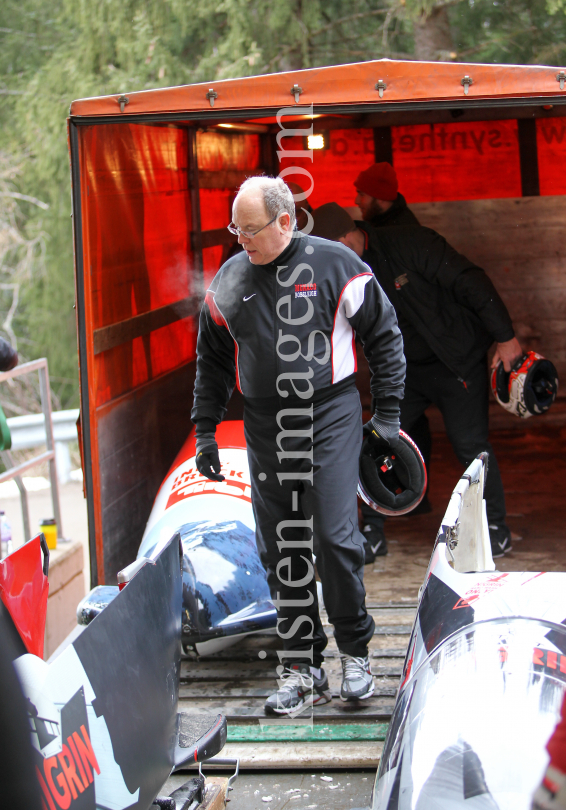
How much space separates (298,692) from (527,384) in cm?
231

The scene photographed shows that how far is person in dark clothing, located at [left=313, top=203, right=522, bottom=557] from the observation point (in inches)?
180

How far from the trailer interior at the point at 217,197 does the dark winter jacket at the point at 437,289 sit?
748 millimetres

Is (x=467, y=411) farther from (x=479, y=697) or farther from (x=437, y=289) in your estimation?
(x=479, y=697)

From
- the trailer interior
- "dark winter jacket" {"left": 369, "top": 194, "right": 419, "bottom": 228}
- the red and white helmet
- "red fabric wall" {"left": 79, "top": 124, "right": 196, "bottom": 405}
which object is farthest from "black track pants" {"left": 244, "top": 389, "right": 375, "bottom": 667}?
"dark winter jacket" {"left": 369, "top": 194, "right": 419, "bottom": 228}

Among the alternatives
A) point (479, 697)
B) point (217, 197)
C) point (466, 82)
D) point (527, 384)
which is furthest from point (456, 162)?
point (479, 697)

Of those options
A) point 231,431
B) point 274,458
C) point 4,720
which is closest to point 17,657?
point 4,720

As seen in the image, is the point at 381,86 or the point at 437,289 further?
the point at 437,289

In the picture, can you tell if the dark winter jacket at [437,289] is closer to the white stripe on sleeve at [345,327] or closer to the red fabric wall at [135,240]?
the red fabric wall at [135,240]

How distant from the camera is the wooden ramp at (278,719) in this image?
3012mm

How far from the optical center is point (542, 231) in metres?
7.18

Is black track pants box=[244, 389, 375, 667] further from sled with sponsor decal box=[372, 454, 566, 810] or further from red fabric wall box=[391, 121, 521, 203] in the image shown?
red fabric wall box=[391, 121, 521, 203]

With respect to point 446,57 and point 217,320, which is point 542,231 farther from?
point 217,320

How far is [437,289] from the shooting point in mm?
4676

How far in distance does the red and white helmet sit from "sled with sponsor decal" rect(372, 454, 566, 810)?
104 inches
